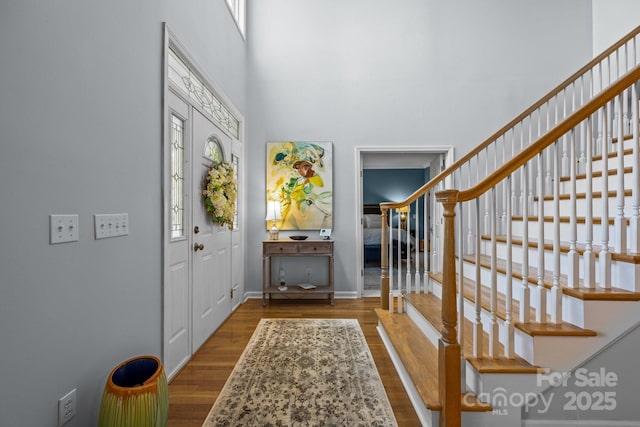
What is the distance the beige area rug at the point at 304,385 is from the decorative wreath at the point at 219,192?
1171 mm

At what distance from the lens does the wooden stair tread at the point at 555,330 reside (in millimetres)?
1465

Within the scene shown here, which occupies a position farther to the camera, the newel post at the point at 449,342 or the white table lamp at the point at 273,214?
the white table lamp at the point at 273,214

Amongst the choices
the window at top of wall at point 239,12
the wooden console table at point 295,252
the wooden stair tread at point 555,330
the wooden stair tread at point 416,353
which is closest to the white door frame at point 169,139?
the wooden console table at point 295,252

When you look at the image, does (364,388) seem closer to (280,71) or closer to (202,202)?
(202,202)

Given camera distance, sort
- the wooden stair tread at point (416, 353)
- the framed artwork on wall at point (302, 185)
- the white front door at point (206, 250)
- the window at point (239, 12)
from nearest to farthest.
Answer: the wooden stair tread at point (416, 353) < the white front door at point (206, 250) < the window at point (239, 12) < the framed artwork on wall at point (302, 185)

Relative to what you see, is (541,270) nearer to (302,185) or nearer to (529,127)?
(529,127)

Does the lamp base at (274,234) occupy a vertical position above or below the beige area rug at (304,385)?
above

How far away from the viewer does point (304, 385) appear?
202 cm

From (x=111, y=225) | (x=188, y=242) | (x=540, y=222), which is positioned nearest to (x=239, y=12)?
(x=188, y=242)

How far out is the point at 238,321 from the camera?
3295 mm

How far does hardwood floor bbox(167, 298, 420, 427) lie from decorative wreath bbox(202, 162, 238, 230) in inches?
43.1

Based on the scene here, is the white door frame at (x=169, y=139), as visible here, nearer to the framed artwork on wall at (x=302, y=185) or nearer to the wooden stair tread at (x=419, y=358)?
the framed artwork on wall at (x=302, y=185)

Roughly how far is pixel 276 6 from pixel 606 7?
4056 millimetres

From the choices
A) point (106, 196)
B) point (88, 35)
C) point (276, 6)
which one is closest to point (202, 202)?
point (106, 196)
